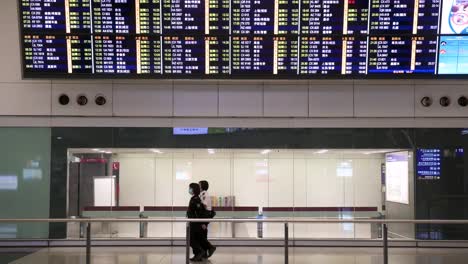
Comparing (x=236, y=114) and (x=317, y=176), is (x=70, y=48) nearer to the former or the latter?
(x=236, y=114)

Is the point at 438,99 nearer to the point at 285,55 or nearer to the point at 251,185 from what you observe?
the point at 285,55

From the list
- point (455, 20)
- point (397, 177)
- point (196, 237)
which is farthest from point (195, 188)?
point (455, 20)

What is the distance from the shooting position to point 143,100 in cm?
1025

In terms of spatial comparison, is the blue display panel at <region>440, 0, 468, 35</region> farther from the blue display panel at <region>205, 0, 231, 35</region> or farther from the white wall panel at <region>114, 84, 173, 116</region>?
the white wall panel at <region>114, 84, 173, 116</region>

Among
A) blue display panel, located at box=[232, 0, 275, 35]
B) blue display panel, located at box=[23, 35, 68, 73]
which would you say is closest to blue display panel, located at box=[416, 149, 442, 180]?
blue display panel, located at box=[232, 0, 275, 35]

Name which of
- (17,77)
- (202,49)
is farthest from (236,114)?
(17,77)

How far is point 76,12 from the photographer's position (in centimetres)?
933

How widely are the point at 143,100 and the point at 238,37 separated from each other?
2334mm

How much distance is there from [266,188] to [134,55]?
374cm

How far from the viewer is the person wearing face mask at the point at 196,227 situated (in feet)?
26.7

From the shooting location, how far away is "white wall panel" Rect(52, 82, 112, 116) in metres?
10.2

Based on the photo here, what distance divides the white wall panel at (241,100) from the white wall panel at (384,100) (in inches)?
76.1

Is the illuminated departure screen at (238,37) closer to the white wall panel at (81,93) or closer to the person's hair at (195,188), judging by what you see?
the white wall panel at (81,93)

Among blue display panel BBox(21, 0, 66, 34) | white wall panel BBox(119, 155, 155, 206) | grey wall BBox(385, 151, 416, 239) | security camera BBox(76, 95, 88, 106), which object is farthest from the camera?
white wall panel BBox(119, 155, 155, 206)
